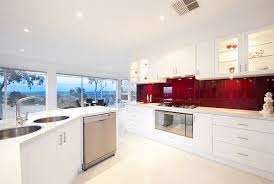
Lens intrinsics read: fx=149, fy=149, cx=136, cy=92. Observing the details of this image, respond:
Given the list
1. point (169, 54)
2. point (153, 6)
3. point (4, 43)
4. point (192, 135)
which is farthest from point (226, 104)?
point (4, 43)

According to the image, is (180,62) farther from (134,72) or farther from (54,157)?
(54,157)

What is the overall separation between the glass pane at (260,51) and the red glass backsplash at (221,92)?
0.30 metres

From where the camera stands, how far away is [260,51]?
2.37 metres

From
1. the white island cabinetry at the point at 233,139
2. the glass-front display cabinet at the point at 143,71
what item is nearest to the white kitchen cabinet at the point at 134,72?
the glass-front display cabinet at the point at 143,71

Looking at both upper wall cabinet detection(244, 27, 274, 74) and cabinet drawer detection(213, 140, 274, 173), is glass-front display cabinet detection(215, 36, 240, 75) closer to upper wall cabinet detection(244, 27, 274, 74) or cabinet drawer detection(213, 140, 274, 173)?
upper wall cabinet detection(244, 27, 274, 74)

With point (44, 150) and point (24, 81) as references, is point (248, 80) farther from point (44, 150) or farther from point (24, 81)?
point (24, 81)

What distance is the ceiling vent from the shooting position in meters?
2.19

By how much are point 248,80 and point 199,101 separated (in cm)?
98

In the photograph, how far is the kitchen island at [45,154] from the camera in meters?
0.98

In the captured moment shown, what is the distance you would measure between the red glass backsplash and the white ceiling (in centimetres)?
109

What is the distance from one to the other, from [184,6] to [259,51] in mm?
1397

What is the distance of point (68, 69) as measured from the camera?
224 inches

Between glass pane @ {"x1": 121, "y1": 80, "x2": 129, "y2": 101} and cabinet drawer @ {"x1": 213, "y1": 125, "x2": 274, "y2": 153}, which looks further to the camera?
glass pane @ {"x1": 121, "y1": 80, "x2": 129, "y2": 101}

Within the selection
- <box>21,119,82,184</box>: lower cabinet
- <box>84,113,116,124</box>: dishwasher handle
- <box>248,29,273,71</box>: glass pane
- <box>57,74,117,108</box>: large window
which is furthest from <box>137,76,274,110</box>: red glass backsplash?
<box>57,74,117,108</box>: large window
